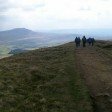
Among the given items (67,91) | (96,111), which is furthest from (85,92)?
(96,111)

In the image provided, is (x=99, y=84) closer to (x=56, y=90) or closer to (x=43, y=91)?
(x=56, y=90)

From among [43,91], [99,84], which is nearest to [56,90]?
[43,91]

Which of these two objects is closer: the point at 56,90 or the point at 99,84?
the point at 56,90

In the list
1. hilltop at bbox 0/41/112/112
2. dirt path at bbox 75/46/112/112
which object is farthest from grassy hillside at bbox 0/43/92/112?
dirt path at bbox 75/46/112/112

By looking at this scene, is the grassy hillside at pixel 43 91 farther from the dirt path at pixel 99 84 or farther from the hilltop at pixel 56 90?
the dirt path at pixel 99 84

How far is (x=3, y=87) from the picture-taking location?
25938 millimetres

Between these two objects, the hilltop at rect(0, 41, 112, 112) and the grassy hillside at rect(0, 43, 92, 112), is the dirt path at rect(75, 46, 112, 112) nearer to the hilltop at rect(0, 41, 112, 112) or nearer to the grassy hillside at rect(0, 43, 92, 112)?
the hilltop at rect(0, 41, 112, 112)

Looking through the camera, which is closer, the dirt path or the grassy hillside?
the grassy hillside

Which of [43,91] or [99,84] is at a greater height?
[99,84]

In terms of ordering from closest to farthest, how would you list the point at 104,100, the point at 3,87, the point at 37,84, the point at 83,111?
the point at 83,111, the point at 104,100, the point at 3,87, the point at 37,84

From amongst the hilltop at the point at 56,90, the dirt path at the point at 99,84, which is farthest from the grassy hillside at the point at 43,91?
the dirt path at the point at 99,84

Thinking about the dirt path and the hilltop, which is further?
the dirt path

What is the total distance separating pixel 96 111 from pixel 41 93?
6.24 m

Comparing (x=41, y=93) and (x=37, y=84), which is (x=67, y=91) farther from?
(x=37, y=84)
